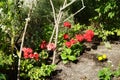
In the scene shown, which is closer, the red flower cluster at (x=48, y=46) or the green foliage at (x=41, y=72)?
the green foliage at (x=41, y=72)

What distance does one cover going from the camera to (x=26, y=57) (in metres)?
7.91

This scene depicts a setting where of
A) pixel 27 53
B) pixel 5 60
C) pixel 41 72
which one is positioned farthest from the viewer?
pixel 41 72

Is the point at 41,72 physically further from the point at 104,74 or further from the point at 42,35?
the point at 42,35

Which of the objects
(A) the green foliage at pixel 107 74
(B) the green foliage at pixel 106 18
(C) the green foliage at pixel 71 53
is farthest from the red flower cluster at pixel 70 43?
(B) the green foliage at pixel 106 18

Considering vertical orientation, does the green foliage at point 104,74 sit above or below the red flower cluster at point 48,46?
below

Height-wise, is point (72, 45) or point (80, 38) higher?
point (80, 38)

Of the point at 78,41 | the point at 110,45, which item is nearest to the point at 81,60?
the point at 78,41

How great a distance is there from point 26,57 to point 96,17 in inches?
122

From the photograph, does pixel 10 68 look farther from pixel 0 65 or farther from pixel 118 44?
pixel 118 44

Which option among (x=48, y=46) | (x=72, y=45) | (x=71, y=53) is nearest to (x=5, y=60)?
(x=48, y=46)

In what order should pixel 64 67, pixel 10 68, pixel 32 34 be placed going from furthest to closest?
pixel 32 34 → pixel 64 67 → pixel 10 68

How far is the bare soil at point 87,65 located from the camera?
8.48 m

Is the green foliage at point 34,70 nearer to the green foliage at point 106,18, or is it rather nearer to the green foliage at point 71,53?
the green foliage at point 71,53

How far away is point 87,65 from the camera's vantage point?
8.92 meters
